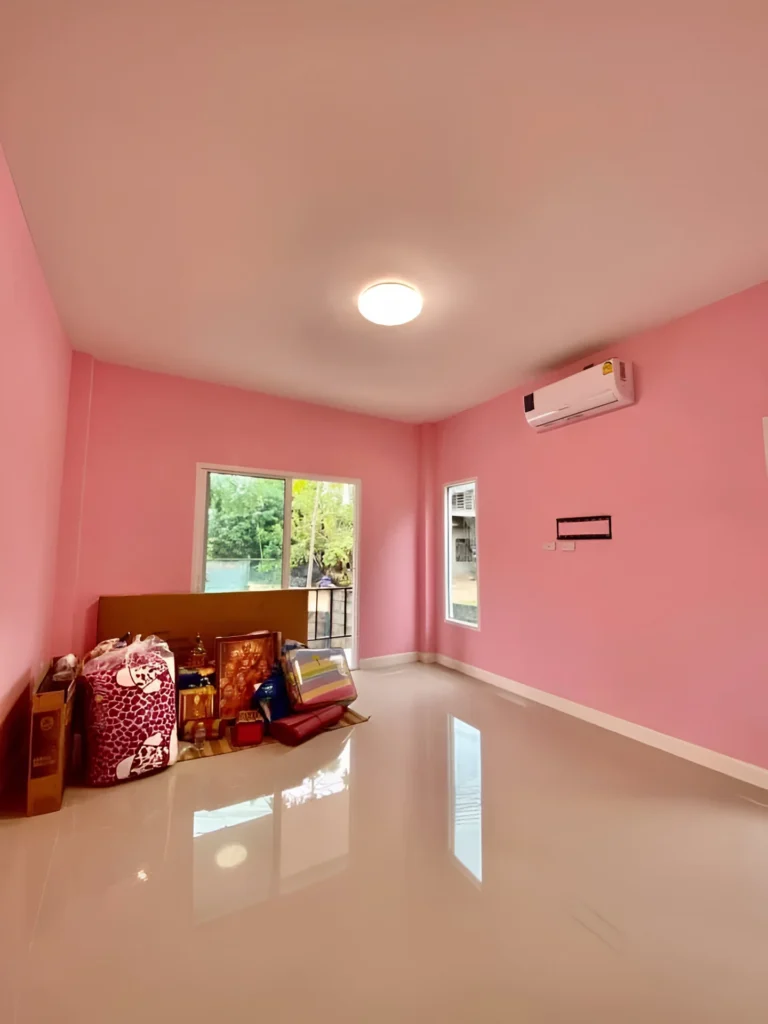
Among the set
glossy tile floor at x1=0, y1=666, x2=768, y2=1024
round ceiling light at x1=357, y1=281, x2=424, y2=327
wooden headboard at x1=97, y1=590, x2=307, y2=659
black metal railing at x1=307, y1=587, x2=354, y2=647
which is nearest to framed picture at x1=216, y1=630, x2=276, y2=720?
wooden headboard at x1=97, y1=590, x2=307, y2=659

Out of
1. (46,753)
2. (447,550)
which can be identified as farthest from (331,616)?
(46,753)

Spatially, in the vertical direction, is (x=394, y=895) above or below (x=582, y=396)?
below

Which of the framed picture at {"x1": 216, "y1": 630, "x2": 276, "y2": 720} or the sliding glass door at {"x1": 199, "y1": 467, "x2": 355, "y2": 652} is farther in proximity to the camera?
the sliding glass door at {"x1": 199, "y1": 467, "x2": 355, "y2": 652}

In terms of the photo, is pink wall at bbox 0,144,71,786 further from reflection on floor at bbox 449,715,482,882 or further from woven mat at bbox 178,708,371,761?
reflection on floor at bbox 449,715,482,882

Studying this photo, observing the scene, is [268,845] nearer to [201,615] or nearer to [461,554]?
[201,615]

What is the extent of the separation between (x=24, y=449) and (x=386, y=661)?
3669 millimetres

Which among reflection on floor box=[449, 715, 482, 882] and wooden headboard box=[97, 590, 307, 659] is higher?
wooden headboard box=[97, 590, 307, 659]

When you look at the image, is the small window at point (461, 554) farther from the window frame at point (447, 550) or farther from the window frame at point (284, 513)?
the window frame at point (284, 513)

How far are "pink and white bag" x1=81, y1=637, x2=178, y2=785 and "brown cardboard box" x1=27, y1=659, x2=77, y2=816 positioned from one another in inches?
7.9

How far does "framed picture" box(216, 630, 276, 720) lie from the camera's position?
3.17 metres

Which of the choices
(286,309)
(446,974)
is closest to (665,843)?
(446,974)

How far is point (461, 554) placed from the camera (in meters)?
4.80

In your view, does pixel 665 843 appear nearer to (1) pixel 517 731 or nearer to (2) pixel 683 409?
(1) pixel 517 731

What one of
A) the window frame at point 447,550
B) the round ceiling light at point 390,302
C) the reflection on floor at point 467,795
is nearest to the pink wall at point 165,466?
the window frame at point 447,550
